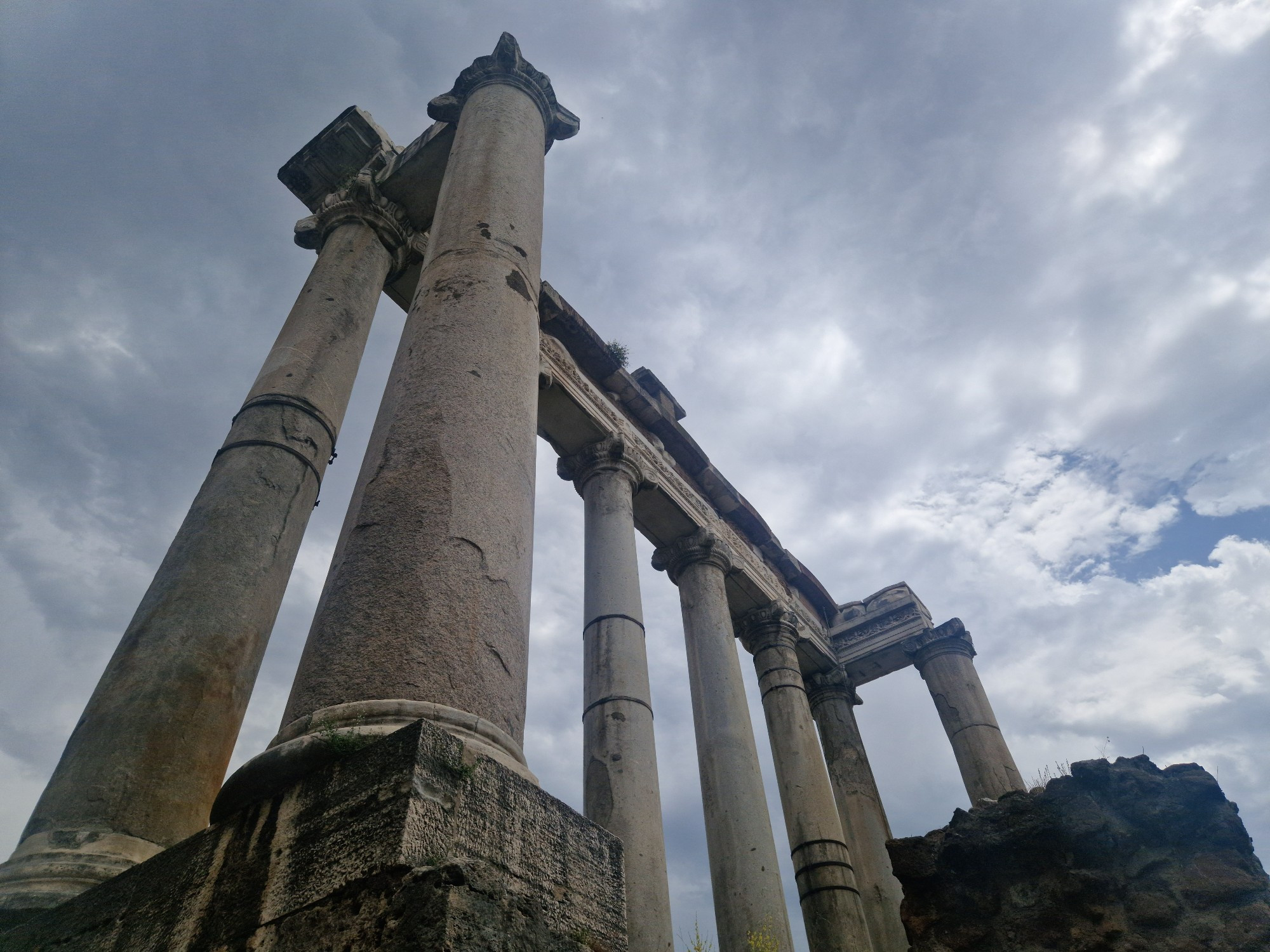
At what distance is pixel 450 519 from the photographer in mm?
4219

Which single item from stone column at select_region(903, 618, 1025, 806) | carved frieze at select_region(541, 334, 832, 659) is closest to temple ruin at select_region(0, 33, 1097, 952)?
carved frieze at select_region(541, 334, 832, 659)

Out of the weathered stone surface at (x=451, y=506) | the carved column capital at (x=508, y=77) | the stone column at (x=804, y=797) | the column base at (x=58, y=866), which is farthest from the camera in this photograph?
the stone column at (x=804, y=797)

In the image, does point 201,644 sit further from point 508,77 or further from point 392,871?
point 508,77

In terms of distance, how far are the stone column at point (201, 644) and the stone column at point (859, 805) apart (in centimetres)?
1197

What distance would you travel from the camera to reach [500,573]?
4.25 m

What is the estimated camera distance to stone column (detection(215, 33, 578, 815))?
3.51m

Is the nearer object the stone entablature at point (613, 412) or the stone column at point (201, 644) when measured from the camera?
the stone column at point (201, 644)

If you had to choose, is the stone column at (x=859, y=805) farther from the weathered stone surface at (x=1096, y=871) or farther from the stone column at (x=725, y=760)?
the weathered stone surface at (x=1096, y=871)

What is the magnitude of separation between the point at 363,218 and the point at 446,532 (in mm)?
7520

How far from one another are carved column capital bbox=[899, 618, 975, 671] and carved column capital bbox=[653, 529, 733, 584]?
5977 mm

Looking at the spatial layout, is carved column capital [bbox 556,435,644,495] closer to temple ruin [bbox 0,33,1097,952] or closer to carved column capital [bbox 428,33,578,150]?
temple ruin [bbox 0,33,1097,952]

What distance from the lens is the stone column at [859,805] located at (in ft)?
48.7

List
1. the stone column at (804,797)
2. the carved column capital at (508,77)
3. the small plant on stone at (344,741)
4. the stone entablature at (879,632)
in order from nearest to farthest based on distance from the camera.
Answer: the small plant on stone at (344,741) < the carved column capital at (508,77) < the stone column at (804,797) < the stone entablature at (879,632)

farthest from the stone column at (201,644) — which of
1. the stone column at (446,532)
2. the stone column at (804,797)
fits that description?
the stone column at (804,797)
